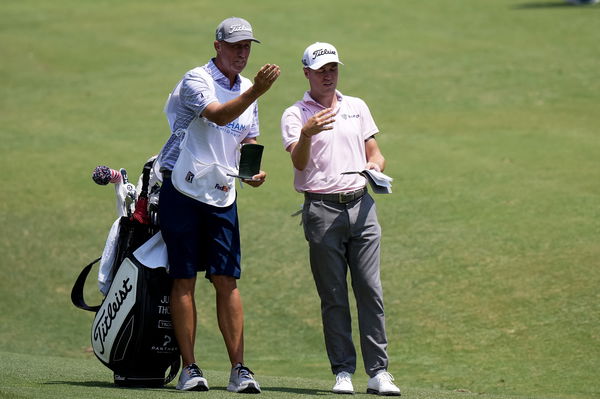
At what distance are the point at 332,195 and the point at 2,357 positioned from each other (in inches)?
103

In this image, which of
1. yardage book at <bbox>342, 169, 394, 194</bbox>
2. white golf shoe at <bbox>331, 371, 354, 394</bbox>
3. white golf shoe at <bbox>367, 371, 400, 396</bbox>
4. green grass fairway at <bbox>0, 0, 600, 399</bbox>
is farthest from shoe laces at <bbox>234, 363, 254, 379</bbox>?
yardage book at <bbox>342, 169, 394, 194</bbox>

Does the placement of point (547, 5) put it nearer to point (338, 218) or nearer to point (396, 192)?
point (396, 192)

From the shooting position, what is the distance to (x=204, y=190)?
612cm

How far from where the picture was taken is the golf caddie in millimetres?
6094

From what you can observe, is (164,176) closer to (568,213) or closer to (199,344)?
(199,344)

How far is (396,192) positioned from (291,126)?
6.40 meters

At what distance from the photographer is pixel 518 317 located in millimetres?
9016

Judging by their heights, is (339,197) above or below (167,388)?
above

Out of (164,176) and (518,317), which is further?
(518,317)

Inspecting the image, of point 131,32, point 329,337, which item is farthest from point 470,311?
point 131,32

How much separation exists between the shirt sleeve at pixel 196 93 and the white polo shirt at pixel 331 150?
20.6 inches

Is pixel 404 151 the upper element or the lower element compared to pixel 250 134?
lower

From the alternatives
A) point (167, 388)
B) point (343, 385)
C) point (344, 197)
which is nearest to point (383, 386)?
point (343, 385)

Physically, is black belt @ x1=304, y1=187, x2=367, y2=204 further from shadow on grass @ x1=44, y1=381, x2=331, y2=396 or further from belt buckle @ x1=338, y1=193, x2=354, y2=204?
shadow on grass @ x1=44, y1=381, x2=331, y2=396
